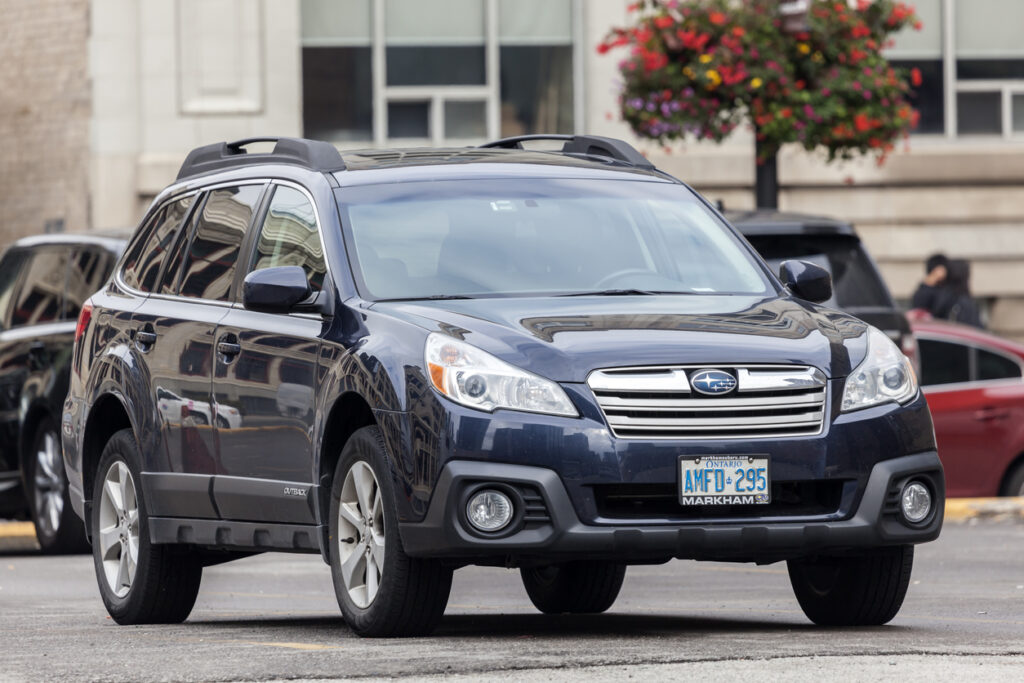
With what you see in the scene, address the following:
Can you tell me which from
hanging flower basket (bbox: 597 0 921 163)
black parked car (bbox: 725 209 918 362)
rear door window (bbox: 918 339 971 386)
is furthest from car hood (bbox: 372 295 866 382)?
hanging flower basket (bbox: 597 0 921 163)

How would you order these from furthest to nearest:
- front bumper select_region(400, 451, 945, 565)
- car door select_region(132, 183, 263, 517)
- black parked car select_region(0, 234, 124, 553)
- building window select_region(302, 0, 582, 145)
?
building window select_region(302, 0, 582, 145) → black parked car select_region(0, 234, 124, 553) → car door select_region(132, 183, 263, 517) → front bumper select_region(400, 451, 945, 565)

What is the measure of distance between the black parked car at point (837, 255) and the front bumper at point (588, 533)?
5.67 meters

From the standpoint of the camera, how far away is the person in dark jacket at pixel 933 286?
61.1 ft

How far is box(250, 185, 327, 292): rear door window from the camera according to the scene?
8.29 m

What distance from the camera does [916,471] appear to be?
24.9 feet

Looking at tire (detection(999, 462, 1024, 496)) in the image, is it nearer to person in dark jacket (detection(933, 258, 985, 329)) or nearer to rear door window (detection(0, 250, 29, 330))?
person in dark jacket (detection(933, 258, 985, 329))

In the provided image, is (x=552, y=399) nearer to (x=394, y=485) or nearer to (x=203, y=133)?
(x=394, y=485)

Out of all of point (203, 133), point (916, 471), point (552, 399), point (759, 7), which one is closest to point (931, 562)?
point (916, 471)

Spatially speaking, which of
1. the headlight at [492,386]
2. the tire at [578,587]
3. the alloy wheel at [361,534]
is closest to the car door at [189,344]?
the alloy wheel at [361,534]

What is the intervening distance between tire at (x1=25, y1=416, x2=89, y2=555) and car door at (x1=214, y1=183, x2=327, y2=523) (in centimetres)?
518

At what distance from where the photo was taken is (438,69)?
2323 centimetres

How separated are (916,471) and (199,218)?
3.22 m

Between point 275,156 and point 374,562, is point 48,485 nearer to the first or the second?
point 275,156

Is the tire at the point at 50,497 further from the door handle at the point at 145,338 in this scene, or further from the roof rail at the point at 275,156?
the door handle at the point at 145,338
